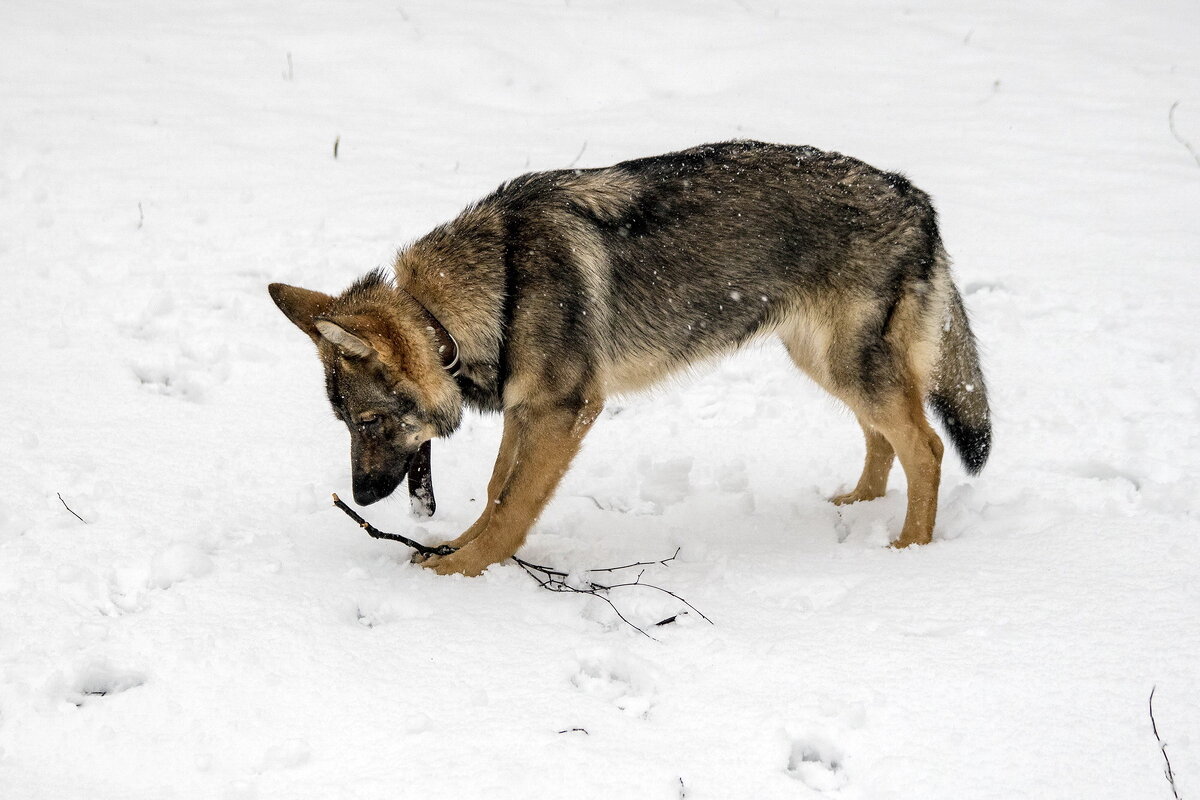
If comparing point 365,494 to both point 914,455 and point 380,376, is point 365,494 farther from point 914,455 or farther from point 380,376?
point 914,455

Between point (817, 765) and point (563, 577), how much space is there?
1532mm

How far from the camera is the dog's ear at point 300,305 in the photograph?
3807 millimetres

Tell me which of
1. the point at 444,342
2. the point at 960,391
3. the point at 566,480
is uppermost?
the point at 444,342

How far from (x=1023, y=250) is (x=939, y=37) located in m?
4.77

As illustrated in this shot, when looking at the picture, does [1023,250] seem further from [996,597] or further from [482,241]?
[482,241]

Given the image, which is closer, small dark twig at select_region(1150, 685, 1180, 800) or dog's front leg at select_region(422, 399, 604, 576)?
small dark twig at select_region(1150, 685, 1180, 800)

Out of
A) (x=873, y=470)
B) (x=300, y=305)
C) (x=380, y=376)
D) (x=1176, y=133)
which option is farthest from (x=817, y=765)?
(x=1176, y=133)

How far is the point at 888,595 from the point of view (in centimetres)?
372

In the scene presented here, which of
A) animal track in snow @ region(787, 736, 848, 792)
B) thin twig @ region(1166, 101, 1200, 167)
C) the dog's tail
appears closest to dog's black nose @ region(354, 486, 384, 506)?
animal track in snow @ region(787, 736, 848, 792)

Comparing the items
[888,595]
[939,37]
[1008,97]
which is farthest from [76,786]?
[939,37]

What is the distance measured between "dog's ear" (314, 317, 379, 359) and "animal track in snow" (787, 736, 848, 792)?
82.2 inches

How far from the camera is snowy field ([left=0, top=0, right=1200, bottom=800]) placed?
9.51 feet

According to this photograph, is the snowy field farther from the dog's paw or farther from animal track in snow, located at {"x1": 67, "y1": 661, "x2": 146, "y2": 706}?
the dog's paw

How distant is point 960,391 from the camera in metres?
4.55
